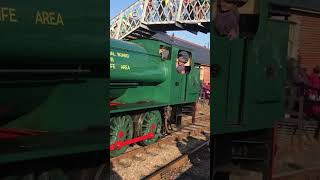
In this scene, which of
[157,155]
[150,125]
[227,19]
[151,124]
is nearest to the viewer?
[227,19]

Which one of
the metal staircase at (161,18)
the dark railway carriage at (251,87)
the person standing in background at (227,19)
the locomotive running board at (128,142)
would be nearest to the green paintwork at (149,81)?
the locomotive running board at (128,142)

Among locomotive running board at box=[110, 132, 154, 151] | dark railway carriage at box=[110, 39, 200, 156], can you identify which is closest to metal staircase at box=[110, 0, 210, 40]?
dark railway carriage at box=[110, 39, 200, 156]

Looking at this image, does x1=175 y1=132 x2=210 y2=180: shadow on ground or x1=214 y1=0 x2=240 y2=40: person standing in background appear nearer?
x1=214 y1=0 x2=240 y2=40: person standing in background

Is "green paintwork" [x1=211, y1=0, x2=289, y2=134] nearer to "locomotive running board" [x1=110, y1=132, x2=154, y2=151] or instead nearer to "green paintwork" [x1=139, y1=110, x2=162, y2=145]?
"locomotive running board" [x1=110, y1=132, x2=154, y2=151]

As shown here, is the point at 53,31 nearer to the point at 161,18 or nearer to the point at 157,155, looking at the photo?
the point at 157,155

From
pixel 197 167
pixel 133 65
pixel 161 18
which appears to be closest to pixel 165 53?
pixel 133 65

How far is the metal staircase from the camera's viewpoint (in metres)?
32.1

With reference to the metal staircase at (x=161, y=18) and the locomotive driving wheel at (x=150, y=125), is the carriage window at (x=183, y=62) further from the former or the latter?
the metal staircase at (x=161, y=18)

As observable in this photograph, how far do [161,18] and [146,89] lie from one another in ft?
64.9

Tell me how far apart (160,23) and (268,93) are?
30.2 m

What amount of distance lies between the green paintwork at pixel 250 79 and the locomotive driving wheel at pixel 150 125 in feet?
33.4

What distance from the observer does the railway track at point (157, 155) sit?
32.3 ft

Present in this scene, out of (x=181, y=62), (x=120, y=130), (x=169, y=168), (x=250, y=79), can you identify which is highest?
(x=181, y=62)

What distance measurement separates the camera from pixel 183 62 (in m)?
16.6
